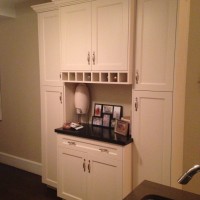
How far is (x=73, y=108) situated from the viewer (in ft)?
9.85

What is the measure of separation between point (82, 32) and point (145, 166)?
1.55 meters

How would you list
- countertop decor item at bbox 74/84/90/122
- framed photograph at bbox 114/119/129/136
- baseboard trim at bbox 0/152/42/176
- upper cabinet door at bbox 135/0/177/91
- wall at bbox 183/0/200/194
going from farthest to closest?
baseboard trim at bbox 0/152/42/176
countertop decor item at bbox 74/84/90/122
framed photograph at bbox 114/119/129/136
upper cabinet door at bbox 135/0/177/91
wall at bbox 183/0/200/194

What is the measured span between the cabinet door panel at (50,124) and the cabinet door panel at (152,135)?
41.3 inches

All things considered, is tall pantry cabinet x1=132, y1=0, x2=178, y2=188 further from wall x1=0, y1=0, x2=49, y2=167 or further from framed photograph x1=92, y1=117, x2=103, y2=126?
wall x1=0, y1=0, x2=49, y2=167

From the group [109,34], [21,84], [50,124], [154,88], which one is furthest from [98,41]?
[21,84]

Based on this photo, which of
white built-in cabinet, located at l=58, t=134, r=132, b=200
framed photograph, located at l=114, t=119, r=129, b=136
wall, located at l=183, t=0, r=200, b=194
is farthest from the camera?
framed photograph, located at l=114, t=119, r=129, b=136

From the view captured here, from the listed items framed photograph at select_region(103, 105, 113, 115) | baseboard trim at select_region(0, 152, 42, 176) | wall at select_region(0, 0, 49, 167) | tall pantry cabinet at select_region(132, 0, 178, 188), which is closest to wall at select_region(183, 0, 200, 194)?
tall pantry cabinet at select_region(132, 0, 178, 188)

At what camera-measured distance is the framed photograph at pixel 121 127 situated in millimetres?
2463

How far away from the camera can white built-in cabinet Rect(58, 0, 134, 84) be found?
2252mm

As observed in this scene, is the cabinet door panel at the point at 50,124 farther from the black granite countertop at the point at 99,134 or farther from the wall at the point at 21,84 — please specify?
the wall at the point at 21,84

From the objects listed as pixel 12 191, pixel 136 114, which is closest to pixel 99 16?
pixel 136 114

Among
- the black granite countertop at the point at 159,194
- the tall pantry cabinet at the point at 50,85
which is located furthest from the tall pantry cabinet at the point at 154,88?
the tall pantry cabinet at the point at 50,85

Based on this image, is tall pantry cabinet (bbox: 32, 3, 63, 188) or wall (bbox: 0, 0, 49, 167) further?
wall (bbox: 0, 0, 49, 167)

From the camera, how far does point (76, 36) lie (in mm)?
2580
